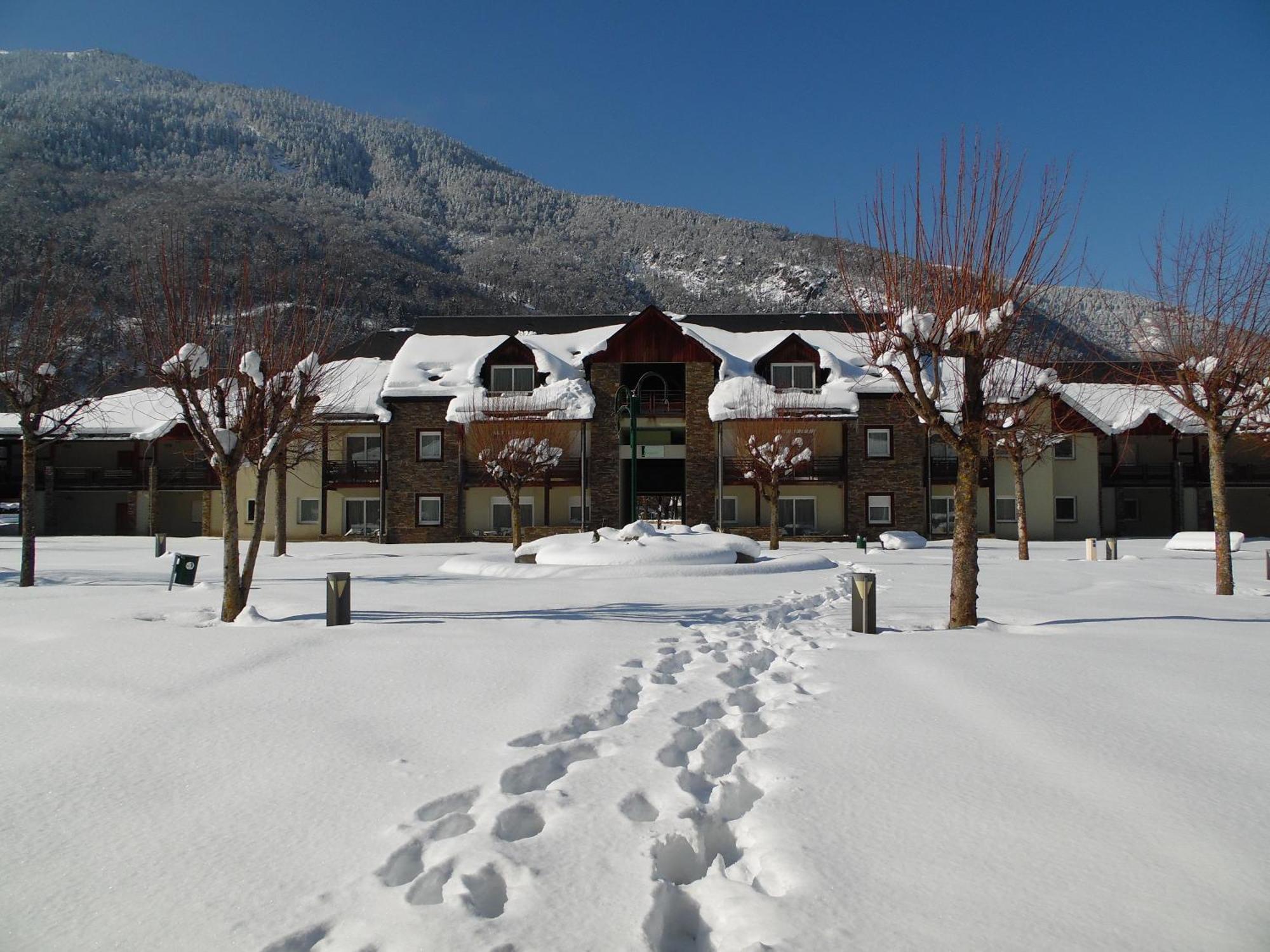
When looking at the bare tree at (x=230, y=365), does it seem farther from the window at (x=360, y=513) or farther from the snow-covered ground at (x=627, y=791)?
the window at (x=360, y=513)

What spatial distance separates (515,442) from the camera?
28250 millimetres

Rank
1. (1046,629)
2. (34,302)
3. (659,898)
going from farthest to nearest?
1. (34,302)
2. (1046,629)
3. (659,898)

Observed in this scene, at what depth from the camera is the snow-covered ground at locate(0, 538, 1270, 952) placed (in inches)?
114

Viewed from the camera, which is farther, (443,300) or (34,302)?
(443,300)

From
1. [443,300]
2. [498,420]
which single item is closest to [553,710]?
[498,420]

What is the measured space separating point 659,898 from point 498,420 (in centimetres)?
2824

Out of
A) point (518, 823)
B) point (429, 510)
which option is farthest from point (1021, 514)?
point (429, 510)

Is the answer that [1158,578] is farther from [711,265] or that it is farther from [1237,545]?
[711,265]

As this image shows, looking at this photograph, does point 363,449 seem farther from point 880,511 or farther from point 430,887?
point 430,887

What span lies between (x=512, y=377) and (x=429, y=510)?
697 centimetres

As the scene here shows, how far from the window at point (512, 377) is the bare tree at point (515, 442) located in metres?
1.48

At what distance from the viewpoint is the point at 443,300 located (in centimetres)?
11656

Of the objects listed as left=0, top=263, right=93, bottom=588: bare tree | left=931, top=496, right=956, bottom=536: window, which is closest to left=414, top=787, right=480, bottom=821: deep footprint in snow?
left=0, top=263, right=93, bottom=588: bare tree

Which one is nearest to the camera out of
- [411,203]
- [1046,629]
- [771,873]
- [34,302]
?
[771,873]
